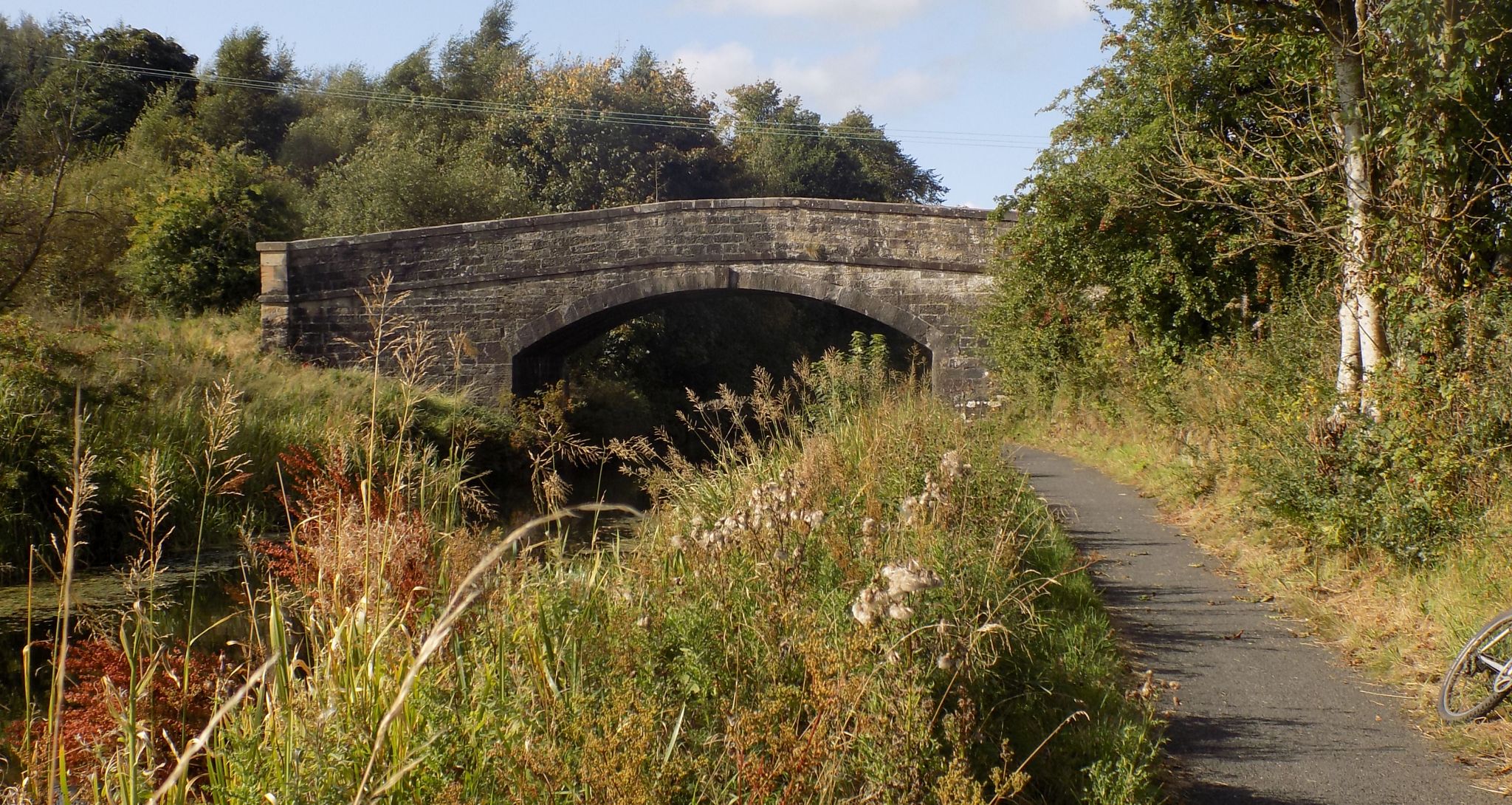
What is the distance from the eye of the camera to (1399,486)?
567cm

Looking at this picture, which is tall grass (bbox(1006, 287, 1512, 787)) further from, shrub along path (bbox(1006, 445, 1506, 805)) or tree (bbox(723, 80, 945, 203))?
tree (bbox(723, 80, 945, 203))

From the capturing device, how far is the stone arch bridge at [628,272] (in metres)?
16.6

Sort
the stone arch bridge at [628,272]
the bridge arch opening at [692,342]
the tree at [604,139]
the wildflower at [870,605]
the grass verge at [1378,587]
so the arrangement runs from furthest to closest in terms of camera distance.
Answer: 1. the tree at [604,139]
2. the bridge arch opening at [692,342]
3. the stone arch bridge at [628,272]
4. the grass verge at [1378,587]
5. the wildflower at [870,605]

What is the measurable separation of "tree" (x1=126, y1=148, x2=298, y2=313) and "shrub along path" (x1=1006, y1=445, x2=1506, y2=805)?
16.2m

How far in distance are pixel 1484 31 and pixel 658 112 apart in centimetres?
2659

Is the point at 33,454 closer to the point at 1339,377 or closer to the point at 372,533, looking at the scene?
the point at 372,533

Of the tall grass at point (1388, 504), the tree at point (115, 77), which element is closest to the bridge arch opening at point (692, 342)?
the tall grass at point (1388, 504)

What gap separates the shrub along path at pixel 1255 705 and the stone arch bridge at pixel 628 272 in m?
10.4

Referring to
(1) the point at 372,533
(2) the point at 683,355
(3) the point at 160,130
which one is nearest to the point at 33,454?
(1) the point at 372,533

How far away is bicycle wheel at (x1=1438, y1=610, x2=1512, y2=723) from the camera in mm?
3861

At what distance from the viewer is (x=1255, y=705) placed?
4098mm

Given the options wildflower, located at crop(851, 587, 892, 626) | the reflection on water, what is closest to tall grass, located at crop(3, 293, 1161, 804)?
wildflower, located at crop(851, 587, 892, 626)

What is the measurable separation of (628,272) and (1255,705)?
13990 mm

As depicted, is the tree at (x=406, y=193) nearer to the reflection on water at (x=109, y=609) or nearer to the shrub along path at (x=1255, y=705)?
the reflection on water at (x=109, y=609)
